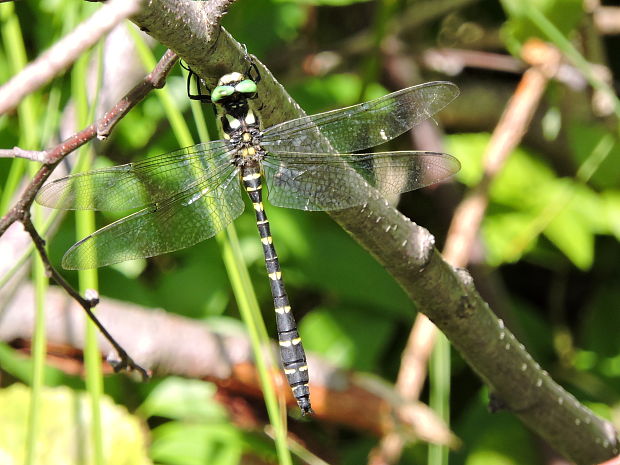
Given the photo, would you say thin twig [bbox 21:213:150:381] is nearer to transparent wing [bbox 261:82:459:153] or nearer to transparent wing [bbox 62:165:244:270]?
transparent wing [bbox 62:165:244:270]

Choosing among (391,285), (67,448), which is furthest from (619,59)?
(67,448)

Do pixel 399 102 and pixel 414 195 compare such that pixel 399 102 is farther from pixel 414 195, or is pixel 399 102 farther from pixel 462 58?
pixel 462 58

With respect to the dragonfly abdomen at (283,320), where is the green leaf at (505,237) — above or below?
above

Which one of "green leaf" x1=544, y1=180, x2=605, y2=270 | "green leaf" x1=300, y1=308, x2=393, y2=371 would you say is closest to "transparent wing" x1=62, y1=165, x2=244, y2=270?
"green leaf" x1=300, y1=308, x2=393, y2=371

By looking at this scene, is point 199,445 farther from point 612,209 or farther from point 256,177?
point 612,209

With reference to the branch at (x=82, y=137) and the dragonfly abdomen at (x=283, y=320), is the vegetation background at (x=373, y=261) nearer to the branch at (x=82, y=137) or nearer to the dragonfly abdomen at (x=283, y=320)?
the dragonfly abdomen at (x=283, y=320)

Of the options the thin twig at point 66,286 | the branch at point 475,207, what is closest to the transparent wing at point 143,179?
the thin twig at point 66,286

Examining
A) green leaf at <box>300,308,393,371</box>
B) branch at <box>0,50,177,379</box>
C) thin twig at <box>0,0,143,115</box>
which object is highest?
green leaf at <box>300,308,393,371</box>

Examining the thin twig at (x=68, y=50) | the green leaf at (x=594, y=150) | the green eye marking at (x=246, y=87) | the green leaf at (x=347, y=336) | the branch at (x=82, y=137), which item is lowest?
the thin twig at (x=68, y=50)
